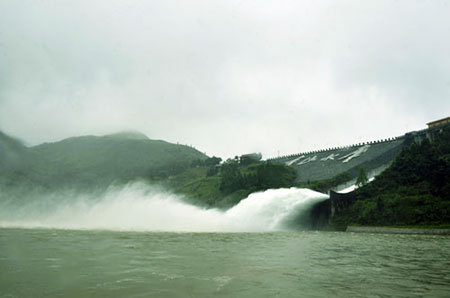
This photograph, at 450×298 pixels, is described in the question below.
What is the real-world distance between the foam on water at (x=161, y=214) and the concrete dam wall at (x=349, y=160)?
2254 centimetres

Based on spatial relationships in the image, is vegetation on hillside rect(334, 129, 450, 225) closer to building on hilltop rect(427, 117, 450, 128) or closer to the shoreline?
the shoreline

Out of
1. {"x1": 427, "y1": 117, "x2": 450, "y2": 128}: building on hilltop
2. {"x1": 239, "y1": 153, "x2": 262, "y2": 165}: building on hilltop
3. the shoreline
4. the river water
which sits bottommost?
the river water

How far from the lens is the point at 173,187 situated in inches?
5812

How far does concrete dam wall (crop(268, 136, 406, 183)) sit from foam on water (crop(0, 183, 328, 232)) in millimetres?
22539

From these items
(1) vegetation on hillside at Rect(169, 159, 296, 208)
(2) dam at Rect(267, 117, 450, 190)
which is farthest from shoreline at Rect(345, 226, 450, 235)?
(1) vegetation on hillside at Rect(169, 159, 296, 208)

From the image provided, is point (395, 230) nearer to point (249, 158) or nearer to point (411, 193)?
point (411, 193)

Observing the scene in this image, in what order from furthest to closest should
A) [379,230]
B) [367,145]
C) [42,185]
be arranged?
[367,145]
[42,185]
[379,230]

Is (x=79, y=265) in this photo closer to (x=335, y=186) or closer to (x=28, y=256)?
(x=28, y=256)

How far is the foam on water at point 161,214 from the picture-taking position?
53438 millimetres

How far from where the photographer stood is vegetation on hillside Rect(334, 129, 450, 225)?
1946 inches

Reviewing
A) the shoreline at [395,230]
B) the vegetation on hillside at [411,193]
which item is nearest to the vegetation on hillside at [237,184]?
the vegetation on hillside at [411,193]

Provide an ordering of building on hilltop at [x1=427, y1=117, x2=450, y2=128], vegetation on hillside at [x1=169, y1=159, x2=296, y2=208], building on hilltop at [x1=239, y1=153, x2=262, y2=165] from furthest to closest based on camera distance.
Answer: building on hilltop at [x1=239, y1=153, x2=262, y2=165] < vegetation on hillside at [x1=169, y1=159, x2=296, y2=208] < building on hilltop at [x1=427, y1=117, x2=450, y2=128]

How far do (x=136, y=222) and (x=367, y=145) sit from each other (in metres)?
66.5

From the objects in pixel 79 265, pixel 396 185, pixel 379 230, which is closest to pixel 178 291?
pixel 79 265
